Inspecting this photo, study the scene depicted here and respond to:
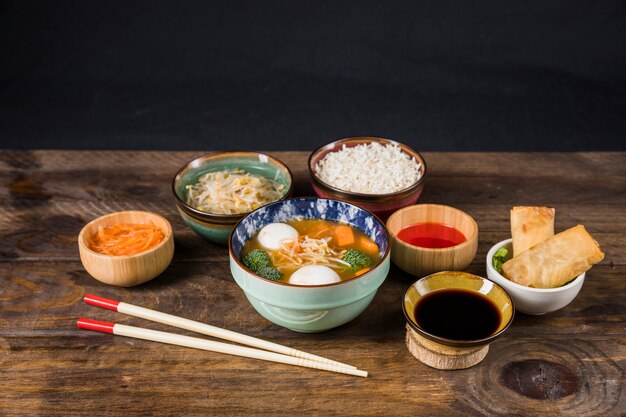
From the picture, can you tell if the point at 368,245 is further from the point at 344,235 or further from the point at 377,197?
the point at 377,197

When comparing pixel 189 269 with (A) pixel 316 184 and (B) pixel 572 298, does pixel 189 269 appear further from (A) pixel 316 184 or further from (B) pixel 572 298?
(B) pixel 572 298

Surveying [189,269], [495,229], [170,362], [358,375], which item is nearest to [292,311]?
[358,375]

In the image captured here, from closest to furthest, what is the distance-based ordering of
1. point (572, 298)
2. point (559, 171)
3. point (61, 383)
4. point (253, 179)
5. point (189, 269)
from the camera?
point (61, 383)
point (572, 298)
point (189, 269)
point (253, 179)
point (559, 171)

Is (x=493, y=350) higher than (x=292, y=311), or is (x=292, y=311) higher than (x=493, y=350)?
(x=292, y=311)

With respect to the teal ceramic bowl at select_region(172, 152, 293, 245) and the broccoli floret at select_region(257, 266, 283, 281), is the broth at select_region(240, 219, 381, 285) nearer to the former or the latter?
the broccoli floret at select_region(257, 266, 283, 281)

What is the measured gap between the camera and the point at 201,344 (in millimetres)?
2738

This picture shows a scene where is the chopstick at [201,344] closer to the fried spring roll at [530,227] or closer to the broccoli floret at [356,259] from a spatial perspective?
the broccoli floret at [356,259]

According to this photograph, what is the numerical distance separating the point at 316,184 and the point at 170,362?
1104 millimetres

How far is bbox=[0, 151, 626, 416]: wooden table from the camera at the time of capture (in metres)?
2.53

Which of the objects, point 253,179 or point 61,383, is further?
point 253,179

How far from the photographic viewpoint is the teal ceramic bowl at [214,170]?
3.20 metres

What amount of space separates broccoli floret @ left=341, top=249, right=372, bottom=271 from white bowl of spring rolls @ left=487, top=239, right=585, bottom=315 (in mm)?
465

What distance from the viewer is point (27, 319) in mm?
2912

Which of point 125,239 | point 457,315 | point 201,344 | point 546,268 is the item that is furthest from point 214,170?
point 546,268
